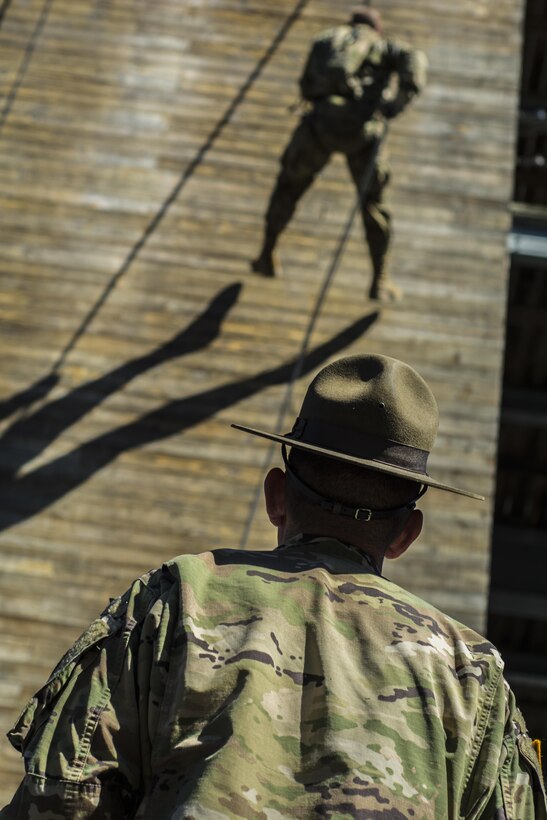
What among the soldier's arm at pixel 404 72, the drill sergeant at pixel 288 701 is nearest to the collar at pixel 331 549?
the drill sergeant at pixel 288 701

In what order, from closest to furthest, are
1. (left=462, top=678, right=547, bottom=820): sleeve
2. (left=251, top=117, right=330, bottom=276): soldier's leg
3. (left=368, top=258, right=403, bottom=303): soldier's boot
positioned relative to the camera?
(left=462, top=678, right=547, bottom=820): sleeve → (left=251, top=117, right=330, bottom=276): soldier's leg → (left=368, top=258, right=403, bottom=303): soldier's boot

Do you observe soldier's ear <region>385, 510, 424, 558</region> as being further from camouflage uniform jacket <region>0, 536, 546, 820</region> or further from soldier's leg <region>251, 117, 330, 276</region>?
soldier's leg <region>251, 117, 330, 276</region>

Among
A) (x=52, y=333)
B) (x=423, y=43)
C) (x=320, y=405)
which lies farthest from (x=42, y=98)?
(x=320, y=405)

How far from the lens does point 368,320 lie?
8.20 m

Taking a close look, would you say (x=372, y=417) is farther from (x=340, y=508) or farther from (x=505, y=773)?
(x=505, y=773)

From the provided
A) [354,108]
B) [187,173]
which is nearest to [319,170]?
[354,108]

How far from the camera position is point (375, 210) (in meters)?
7.92

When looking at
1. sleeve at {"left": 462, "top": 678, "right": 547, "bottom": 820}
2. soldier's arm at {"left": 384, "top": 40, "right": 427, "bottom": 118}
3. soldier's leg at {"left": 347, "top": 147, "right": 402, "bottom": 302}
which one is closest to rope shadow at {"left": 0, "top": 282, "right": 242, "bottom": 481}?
soldier's leg at {"left": 347, "top": 147, "right": 402, "bottom": 302}

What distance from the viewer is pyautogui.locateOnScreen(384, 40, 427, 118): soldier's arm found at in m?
7.21

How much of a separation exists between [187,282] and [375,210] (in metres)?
1.42

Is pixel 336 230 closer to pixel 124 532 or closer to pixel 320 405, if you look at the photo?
pixel 124 532

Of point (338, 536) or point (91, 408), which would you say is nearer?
point (338, 536)

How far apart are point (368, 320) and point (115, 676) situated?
662 centimetres

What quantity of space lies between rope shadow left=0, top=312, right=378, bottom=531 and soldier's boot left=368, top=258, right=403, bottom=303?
161mm
